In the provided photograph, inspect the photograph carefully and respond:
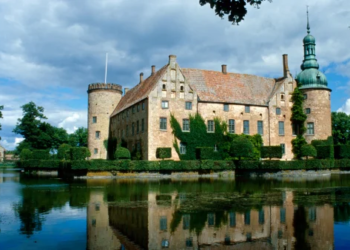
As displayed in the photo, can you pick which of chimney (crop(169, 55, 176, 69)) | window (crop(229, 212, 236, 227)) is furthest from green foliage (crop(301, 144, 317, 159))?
window (crop(229, 212, 236, 227))

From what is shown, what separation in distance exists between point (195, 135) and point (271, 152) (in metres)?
8.36

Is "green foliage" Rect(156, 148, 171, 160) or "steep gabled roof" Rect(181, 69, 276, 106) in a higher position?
"steep gabled roof" Rect(181, 69, 276, 106)

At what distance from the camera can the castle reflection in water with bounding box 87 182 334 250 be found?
8195mm

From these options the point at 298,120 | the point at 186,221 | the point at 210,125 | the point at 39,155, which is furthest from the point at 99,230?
the point at 39,155

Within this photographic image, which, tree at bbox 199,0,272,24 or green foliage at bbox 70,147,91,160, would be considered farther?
green foliage at bbox 70,147,91,160

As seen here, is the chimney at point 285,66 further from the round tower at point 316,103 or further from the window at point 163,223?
the window at point 163,223

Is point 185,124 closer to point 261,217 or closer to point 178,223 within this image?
point 261,217

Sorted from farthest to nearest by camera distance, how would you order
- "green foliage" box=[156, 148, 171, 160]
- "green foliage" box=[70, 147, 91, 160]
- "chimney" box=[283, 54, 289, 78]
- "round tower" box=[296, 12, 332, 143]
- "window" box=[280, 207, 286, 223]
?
1. "chimney" box=[283, 54, 289, 78]
2. "round tower" box=[296, 12, 332, 143]
3. "green foliage" box=[156, 148, 171, 160]
4. "green foliage" box=[70, 147, 91, 160]
5. "window" box=[280, 207, 286, 223]

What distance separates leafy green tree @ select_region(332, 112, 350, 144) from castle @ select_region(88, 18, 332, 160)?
2089 centimetres

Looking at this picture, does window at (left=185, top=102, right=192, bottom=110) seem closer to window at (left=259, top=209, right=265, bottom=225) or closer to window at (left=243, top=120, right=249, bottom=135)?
window at (left=243, top=120, right=249, bottom=135)

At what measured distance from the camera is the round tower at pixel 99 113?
164ft

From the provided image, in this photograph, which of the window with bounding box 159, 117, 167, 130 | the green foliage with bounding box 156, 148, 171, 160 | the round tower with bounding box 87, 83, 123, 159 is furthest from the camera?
the round tower with bounding box 87, 83, 123, 159

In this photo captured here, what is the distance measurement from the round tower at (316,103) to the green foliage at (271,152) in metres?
6.91

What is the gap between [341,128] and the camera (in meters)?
62.5
